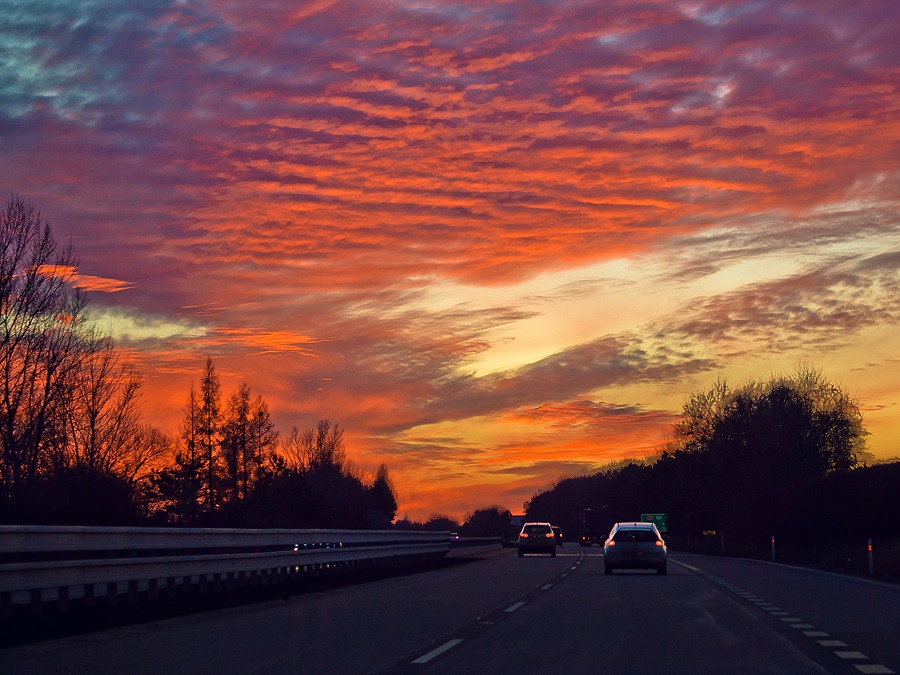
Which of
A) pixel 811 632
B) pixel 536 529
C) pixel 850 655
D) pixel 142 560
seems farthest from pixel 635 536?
pixel 536 529

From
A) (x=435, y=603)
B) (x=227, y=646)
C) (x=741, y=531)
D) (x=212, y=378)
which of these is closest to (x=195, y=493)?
(x=212, y=378)

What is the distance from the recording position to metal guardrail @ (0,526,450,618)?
15031 millimetres

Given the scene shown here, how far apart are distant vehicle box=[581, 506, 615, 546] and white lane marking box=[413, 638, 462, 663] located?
103 meters

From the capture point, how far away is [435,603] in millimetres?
21953

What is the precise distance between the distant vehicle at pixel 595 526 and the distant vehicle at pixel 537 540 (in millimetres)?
53951

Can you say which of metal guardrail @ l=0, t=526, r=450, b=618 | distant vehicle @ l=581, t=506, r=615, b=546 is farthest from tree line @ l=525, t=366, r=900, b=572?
metal guardrail @ l=0, t=526, r=450, b=618

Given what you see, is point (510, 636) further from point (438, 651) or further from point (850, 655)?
point (850, 655)

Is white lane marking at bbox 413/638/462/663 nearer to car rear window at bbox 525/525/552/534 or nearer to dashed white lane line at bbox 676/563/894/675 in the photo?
dashed white lane line at bbox 676/563/894/675

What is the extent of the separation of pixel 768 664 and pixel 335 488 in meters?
140

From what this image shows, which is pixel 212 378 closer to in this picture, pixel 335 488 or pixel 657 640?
pixel 335 488

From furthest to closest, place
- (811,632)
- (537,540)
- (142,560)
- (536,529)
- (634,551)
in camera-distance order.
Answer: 1. (536,529)
2. (537,540)
3. (634,551)
4. (142,560)
5. (811,632)

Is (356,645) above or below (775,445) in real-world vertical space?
below

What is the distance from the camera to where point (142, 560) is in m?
18.8

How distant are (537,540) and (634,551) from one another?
27745mm
